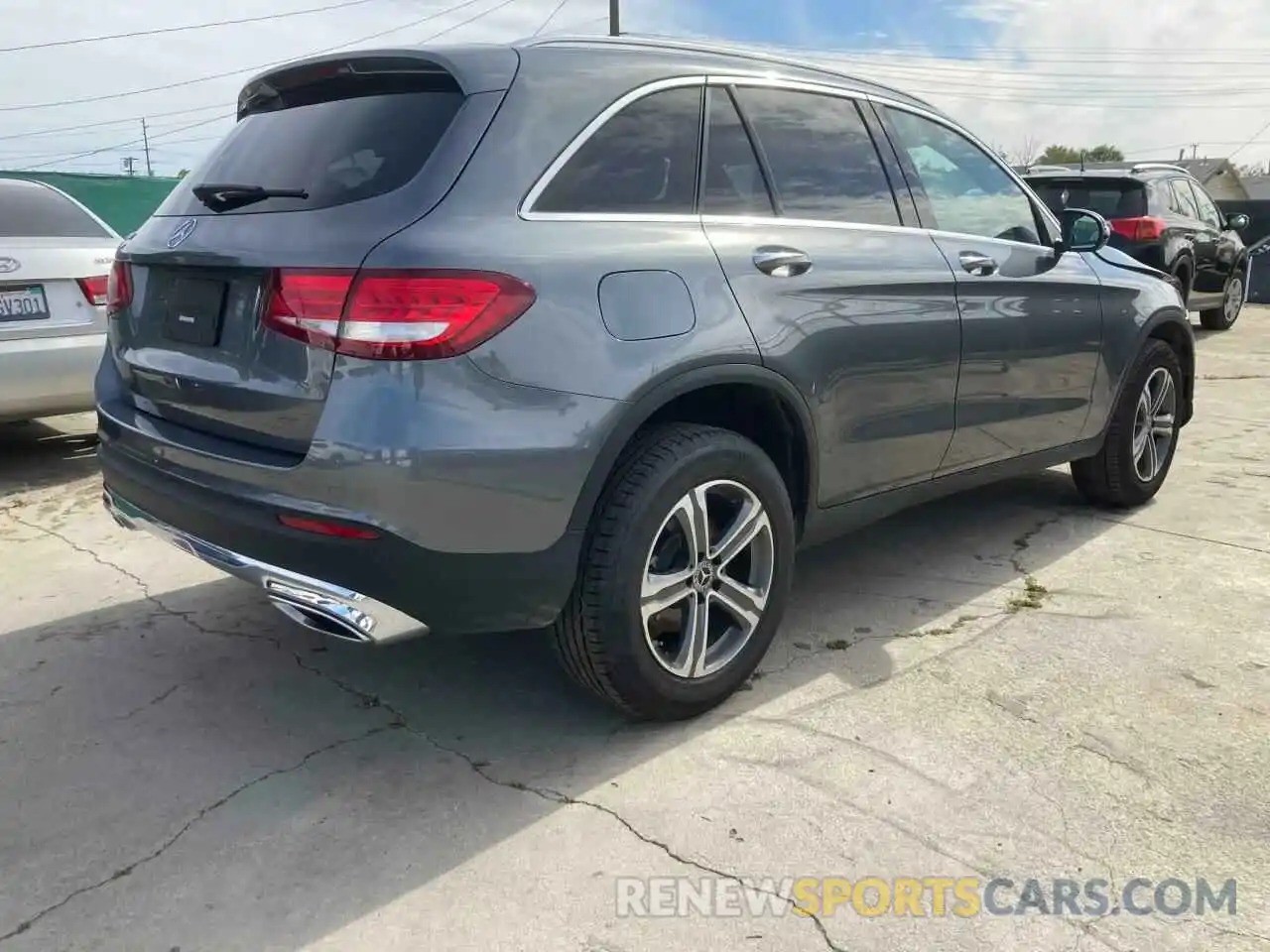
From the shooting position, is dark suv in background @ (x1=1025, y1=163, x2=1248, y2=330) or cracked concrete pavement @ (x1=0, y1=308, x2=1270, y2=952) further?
dark suv in background @ (x1=1025, y1=163, x2=1248, y2=330)

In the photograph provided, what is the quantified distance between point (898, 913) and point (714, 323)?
146 cm

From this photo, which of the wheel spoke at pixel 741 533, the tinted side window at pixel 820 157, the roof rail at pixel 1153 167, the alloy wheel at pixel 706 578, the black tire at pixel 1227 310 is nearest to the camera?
the alloy wheel at pixel 706 578

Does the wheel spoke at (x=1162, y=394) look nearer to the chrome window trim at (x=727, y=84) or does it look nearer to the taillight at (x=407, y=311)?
the chrome window trim at (x=727, y=84)

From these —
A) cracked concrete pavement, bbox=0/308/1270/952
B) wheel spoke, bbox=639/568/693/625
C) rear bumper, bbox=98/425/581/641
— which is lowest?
cracked concrete pavement, bbox=0/308/1270/952

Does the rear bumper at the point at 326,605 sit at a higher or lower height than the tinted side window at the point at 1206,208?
lower

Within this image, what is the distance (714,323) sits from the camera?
2781 mm

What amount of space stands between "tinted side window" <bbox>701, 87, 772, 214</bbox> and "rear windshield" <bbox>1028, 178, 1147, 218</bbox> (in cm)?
780

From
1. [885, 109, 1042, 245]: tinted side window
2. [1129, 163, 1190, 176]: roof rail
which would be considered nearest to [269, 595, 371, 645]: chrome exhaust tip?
[885, 109, 1042, 245]: tinted side window

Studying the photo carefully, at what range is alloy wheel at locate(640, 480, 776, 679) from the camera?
2.81m

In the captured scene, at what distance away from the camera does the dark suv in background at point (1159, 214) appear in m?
10.0

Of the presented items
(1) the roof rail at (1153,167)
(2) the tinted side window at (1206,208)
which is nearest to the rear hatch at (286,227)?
(1) the roof rail at (1153,167)

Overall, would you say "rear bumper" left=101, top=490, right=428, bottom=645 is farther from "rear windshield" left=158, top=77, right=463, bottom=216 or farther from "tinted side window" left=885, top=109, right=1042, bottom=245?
"tinted side window" left=885, top=109, right=1042, bottom=245

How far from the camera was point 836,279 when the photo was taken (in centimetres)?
318

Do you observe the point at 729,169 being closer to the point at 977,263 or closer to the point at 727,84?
the point at 727,84
